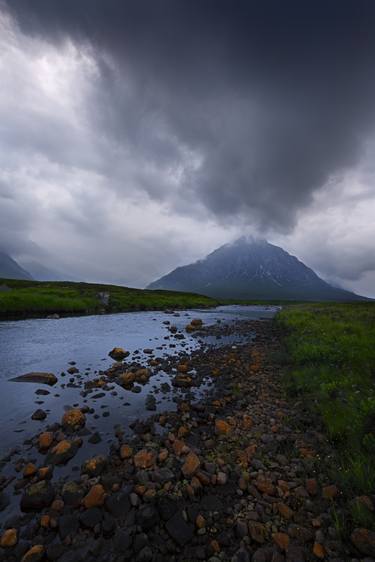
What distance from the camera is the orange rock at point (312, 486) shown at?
533cm

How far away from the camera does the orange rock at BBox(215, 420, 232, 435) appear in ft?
26.9

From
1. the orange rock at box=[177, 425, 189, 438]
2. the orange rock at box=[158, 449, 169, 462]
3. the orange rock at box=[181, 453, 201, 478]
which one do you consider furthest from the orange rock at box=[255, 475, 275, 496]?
the orange rock at box=[177, 425, 189, 438]

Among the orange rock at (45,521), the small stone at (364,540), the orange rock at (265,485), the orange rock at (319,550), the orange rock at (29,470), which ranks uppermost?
the small stone at (364,540)

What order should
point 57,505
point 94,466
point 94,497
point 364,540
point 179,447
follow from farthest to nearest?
point 179,447
point 94,466
point 94,497
point 57,505
point 364,540

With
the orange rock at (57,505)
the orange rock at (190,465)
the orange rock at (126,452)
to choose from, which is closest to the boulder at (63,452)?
the orange rock at (126,452)

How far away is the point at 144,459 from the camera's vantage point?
672 cm

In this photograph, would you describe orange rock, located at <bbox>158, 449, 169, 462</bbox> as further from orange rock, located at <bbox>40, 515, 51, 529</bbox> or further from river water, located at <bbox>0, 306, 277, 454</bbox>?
orange rock, located at <bbox>40, 515, 51, 529</bbox>

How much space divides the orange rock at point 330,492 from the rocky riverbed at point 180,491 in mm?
19

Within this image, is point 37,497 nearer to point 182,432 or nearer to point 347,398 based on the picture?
point 182,432

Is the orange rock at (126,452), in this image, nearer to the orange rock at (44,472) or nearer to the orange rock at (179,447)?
the orange rock at (179,447)

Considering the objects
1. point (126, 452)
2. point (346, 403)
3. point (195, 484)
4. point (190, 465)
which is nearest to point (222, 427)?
point (190, 465)

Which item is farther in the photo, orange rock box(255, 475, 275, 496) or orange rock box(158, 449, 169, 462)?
orange rock box(158, 449, 169, 462)

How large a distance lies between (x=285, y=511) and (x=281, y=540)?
0.70 meters

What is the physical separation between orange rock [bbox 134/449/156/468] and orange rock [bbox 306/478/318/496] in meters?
3.83
